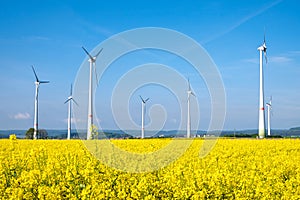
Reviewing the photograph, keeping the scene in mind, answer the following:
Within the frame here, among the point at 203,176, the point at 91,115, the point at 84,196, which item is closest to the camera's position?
the point at 84,196

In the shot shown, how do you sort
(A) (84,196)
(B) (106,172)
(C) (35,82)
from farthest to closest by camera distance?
1. (C) (35,82)
2. (B) (106,172)
3. (A) (84,196)

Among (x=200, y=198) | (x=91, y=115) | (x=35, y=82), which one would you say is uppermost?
(x=35, y=82)

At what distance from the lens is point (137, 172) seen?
954 centimetres

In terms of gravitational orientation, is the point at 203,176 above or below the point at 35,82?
below

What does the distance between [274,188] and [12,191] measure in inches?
177

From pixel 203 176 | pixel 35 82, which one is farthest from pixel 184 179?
pixel 35 82

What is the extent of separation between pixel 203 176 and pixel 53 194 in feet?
9.40

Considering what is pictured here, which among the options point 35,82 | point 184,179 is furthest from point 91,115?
point 184,179

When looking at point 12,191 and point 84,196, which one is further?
point 12,191

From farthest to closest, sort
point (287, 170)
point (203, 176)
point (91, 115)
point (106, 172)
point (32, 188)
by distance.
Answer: point (91, 115), point (287, 170), point (106, 172), point (203, 176), point (32, 188)

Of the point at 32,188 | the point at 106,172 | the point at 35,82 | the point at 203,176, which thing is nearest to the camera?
the point at 32,188

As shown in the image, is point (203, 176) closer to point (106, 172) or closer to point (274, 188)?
point (274, 188)

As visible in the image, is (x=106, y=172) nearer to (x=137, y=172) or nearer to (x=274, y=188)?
(x=137, y=172)

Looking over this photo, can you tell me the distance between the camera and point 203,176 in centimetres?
805
